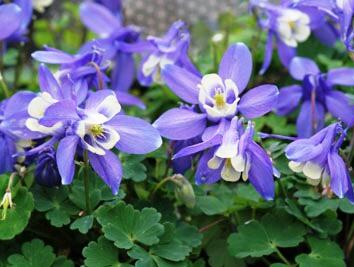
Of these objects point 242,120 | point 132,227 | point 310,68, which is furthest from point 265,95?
point 310,68

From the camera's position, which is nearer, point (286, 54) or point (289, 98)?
point (289, 98)

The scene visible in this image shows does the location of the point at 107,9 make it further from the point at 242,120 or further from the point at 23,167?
the point at 242,120

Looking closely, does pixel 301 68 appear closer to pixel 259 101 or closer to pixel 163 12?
pixel 259 101

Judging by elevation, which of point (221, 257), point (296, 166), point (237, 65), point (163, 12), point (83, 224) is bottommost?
point (163, 12)

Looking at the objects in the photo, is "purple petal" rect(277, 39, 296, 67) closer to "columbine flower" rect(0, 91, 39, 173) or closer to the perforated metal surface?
"columbine flower" rect(0, 91, 39, 173)

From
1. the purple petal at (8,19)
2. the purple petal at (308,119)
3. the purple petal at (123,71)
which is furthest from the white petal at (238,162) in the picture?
the purple petal at (123,71)

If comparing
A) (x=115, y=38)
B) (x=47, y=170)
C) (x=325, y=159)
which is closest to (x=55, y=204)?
(x=47, y=170)

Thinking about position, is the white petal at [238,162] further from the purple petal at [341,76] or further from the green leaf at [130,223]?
the purple petal at [341,76]
